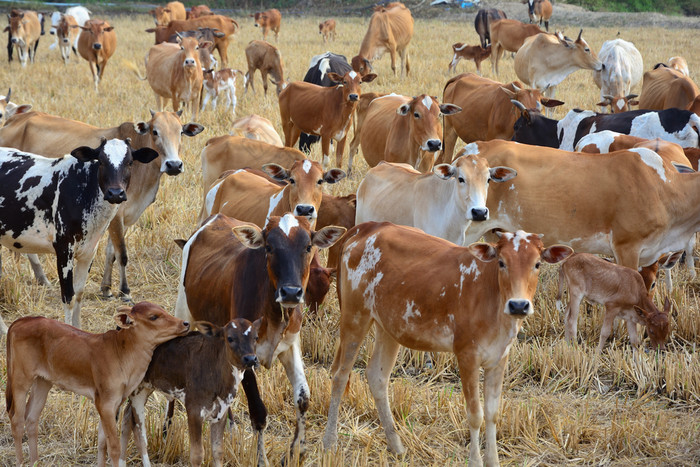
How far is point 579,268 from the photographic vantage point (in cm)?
747

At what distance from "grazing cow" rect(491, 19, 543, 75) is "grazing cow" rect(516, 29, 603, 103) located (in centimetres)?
685

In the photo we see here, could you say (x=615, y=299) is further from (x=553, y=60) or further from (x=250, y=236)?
(x=553, y=60)

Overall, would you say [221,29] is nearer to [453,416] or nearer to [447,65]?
[447,65]

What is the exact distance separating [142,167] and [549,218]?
4375 mm

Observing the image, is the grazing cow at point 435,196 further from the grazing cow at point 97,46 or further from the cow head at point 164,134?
the grazing cow at point 97,46

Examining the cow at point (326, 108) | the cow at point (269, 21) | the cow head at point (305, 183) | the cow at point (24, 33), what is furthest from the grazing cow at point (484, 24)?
the cow head at point (305, 183)

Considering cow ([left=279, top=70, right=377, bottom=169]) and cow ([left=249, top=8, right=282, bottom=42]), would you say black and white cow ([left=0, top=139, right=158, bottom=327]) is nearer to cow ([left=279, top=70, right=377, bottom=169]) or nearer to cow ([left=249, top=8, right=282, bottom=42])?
cow ([left=279, top=70, right=377, bottom=169])

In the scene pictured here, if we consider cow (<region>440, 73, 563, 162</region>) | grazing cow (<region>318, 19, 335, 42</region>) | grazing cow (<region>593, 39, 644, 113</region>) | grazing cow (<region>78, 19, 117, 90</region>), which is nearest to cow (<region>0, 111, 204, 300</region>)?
cow (<region>440, 73, 563, 162</region>)

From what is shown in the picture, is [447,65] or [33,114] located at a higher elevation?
[33,114]

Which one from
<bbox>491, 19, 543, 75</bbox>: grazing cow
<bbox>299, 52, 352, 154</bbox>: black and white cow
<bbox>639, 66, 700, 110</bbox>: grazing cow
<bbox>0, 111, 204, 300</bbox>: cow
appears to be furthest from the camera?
<bbox>491, 19, 543, 75</bbox>: grazing cow

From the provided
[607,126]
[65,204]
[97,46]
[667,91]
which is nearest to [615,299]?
[607,126]

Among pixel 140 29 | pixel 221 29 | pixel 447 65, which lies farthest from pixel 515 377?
pixel 140 29

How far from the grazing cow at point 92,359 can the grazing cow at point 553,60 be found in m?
13.6

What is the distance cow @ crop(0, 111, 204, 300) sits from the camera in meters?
8.84
